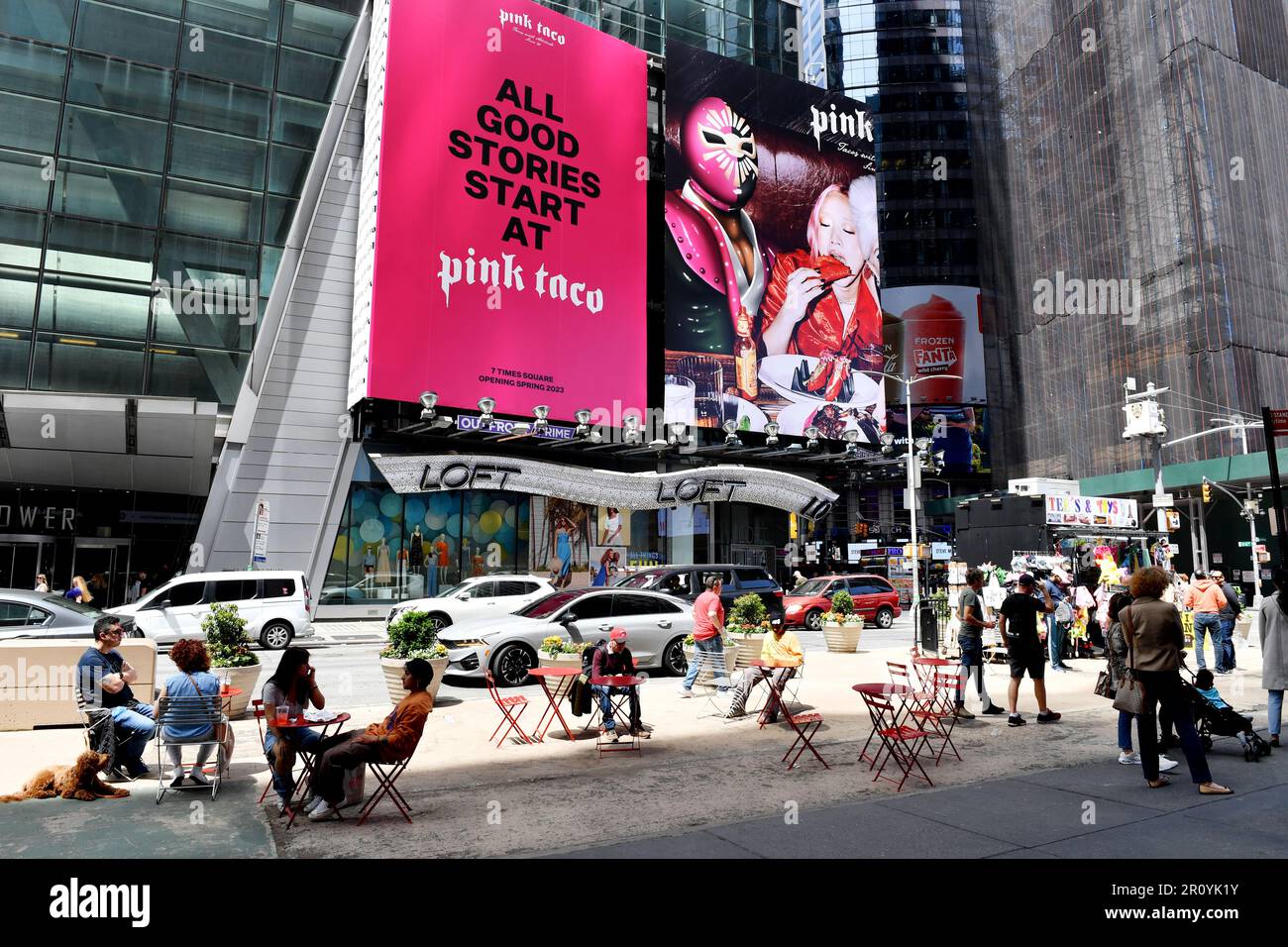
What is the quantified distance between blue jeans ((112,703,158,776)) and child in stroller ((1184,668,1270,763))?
1007cm

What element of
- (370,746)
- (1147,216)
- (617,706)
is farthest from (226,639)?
(1147,216)

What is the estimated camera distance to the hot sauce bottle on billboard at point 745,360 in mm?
36812

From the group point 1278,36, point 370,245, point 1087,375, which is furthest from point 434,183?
point 1278,36

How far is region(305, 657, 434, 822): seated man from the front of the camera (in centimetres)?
636

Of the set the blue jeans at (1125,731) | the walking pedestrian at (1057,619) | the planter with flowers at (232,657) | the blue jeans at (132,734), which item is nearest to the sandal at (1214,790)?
the blue jeans at (1125,731)

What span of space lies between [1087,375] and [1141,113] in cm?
1422

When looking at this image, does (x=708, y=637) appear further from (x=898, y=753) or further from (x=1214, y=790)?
(x=1214, y=790)

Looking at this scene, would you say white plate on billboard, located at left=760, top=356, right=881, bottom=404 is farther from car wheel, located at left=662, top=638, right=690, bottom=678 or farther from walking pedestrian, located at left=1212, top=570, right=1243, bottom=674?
car wheel, located at left=662, top=638, right=690, bottom=678

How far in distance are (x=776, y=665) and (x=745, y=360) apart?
28353 millimetres

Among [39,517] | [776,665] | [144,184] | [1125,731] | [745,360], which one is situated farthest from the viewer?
[745,360]

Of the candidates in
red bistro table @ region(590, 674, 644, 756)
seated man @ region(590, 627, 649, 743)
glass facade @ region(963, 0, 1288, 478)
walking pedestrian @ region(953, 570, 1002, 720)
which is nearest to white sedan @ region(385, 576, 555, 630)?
seated man @ region(590, 627, 649, 743)

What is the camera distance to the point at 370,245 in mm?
27562

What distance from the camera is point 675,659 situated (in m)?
15.1
